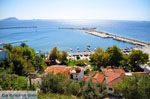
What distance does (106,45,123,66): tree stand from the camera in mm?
20397

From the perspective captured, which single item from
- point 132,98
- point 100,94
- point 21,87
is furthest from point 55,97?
point 132,98

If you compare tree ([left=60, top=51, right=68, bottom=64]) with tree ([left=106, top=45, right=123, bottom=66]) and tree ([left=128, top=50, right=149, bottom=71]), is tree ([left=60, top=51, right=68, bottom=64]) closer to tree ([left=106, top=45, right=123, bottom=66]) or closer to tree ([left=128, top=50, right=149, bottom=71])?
tree ([left=106, top=45, right=123, bottom=66])

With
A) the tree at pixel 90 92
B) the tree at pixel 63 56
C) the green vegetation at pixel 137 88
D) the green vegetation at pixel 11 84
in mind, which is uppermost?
the green vegetation at pixel 11 84

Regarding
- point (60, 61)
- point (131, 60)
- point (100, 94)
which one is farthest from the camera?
point (60, 61)

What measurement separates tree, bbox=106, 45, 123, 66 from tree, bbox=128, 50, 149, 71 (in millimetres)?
1982

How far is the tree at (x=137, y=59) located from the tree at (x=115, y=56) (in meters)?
1.98

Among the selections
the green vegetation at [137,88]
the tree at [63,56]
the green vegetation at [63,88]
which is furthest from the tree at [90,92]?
the tree at [63,56]

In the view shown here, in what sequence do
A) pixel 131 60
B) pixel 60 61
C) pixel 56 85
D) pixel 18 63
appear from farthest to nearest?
pixel 60 61 < pixel 131 60 < pixel 18 63 < pixel 56 85

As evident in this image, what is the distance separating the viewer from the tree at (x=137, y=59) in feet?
60.3

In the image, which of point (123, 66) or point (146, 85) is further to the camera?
point (123, 66)

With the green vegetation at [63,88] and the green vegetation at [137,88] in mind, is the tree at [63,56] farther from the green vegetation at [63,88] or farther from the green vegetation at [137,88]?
the green vegetation at [137,88]

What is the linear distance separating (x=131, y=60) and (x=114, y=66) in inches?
120

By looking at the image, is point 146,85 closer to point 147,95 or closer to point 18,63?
point 147,95

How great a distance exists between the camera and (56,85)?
740 cm
